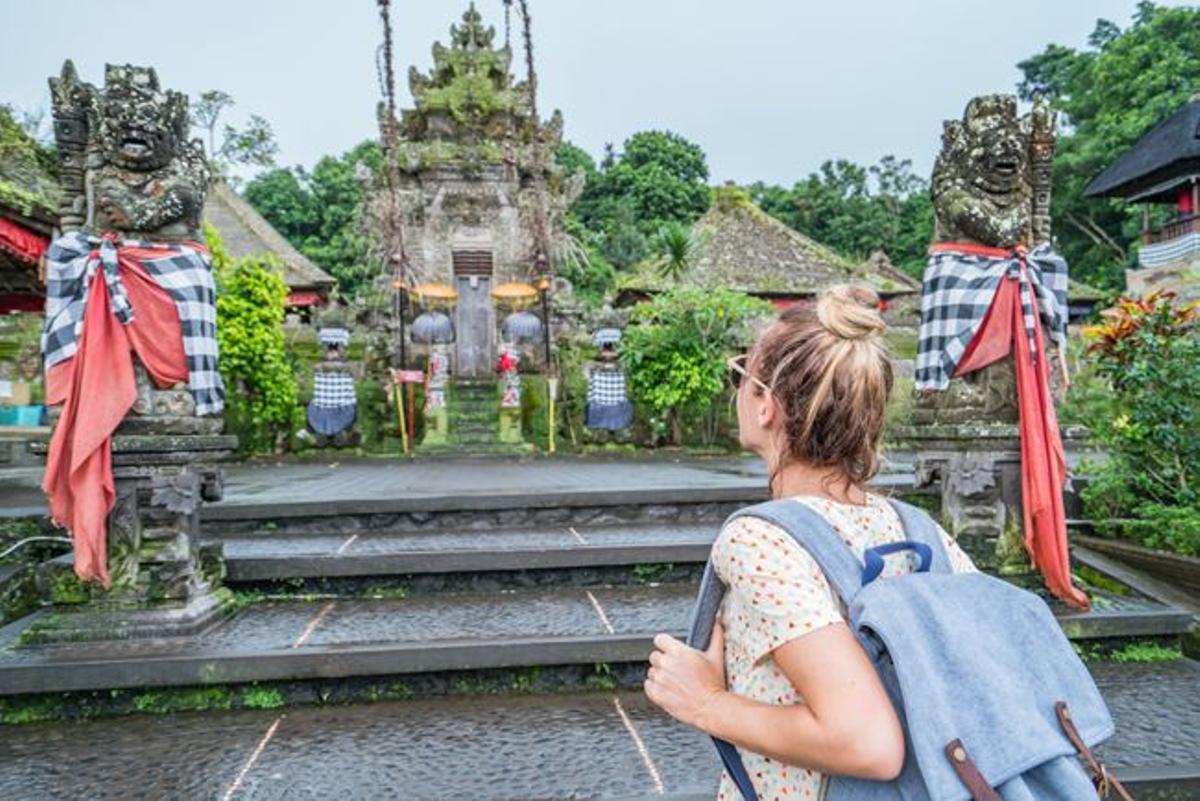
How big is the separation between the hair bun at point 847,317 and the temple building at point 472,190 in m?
16.9

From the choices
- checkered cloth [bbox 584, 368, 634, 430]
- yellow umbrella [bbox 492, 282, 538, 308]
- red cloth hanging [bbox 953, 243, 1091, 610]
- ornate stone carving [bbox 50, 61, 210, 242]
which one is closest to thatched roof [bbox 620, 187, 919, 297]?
yellow umbrella [bbox 492, 282, 538, 308]

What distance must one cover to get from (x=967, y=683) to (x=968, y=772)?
0.35 ft

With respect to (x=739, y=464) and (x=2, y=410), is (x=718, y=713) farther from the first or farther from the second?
(x=2, y=410)

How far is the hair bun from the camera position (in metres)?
1.23

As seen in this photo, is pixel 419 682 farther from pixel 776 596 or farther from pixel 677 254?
pixel 677 254

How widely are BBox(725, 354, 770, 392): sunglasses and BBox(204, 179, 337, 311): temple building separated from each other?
78.0ft

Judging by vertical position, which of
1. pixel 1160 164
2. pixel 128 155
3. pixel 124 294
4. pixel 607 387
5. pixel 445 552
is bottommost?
pixel 445 552

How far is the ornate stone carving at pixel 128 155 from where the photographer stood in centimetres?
371

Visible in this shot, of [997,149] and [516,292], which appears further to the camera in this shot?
[516,292]

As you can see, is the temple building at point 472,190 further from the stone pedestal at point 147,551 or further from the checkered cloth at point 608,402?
the stone pedestal at point 147,551

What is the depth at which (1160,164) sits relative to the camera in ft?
74.6

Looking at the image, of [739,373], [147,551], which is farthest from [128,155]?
[739,373]

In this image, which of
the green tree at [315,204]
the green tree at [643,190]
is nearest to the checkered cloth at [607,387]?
the green tree at [643,190]

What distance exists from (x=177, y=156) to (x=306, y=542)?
2356 millimetres
